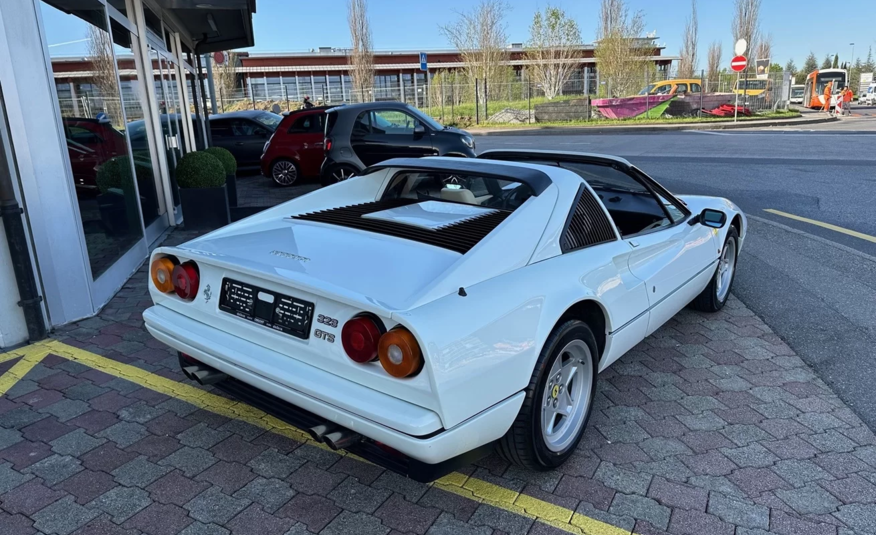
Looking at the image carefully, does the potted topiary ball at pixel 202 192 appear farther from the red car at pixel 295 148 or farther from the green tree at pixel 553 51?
the green tree at pixel 553 51

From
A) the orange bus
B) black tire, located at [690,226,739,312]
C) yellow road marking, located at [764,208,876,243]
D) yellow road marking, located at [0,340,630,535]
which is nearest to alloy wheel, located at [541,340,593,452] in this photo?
yellow road marking, located at [0,340,630,535]

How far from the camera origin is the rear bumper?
212cm

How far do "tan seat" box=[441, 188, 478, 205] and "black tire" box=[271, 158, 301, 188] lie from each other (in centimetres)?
958

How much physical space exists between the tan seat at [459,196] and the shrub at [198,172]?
508 cm

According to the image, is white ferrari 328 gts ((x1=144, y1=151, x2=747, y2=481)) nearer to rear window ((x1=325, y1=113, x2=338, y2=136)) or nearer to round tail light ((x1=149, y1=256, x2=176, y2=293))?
round tail light ((x1=149, y1=256, x2=176, y2=293))

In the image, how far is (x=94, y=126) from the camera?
223 inches

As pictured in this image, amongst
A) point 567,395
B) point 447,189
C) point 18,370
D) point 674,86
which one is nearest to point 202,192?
point 18,370

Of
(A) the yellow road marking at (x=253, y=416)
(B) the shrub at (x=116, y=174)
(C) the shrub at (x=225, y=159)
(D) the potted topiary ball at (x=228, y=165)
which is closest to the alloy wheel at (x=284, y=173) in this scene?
(D) the potted topiary ball at (x=228, y=165)

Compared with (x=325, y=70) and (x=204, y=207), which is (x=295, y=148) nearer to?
(x=204, y=207)

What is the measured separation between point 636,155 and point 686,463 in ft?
47.4

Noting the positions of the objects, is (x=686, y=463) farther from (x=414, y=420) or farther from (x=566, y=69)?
(x=566, y=69)

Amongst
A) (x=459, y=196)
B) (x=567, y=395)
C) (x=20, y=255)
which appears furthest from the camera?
(x=20, y=255)

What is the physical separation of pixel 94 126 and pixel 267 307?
421 centimetres

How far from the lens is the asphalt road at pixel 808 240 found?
4109 millimetres
